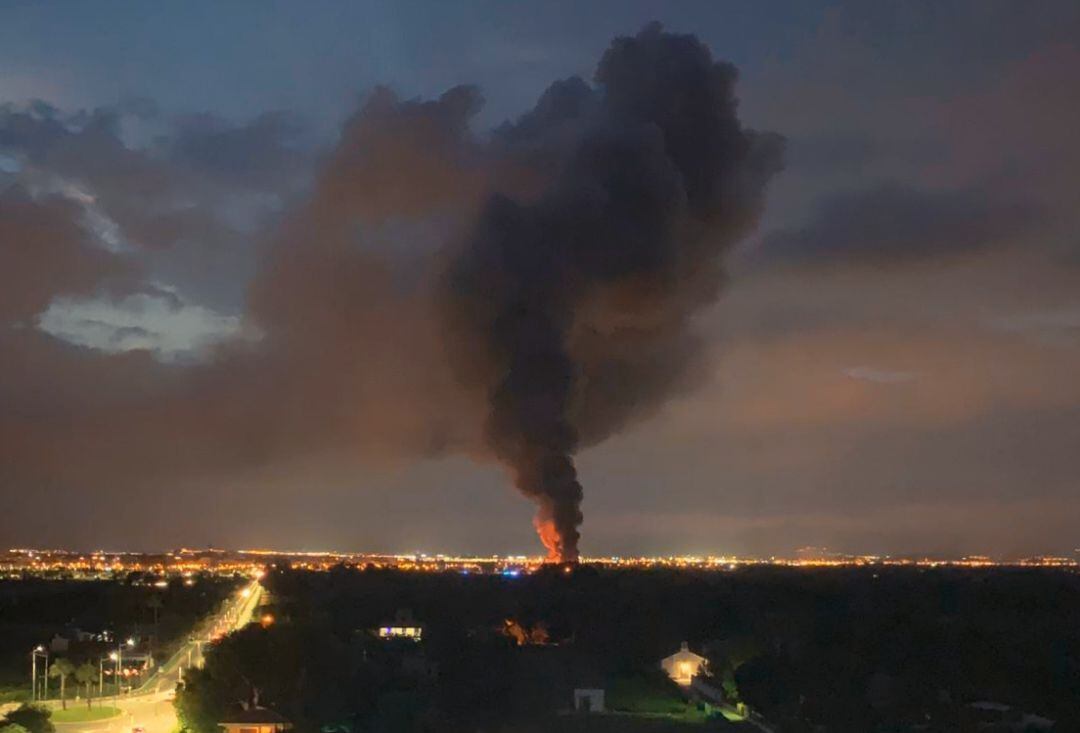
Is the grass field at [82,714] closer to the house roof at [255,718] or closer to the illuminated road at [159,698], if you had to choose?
the illuminated road at [159,698]

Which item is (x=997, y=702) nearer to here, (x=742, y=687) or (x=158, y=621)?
(x=742, y=687)

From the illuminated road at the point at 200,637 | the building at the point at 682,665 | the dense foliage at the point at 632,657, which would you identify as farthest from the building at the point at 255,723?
the building at the point at 682,665

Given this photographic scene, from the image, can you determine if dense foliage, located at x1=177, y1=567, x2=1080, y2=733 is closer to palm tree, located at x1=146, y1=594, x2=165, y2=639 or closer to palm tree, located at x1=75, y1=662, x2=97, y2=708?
palm tree, located at x1=75, y1=662, x2=97, y2=708

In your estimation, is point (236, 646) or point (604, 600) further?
point (604, 600)

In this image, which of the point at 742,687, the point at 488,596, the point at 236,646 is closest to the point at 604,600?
the point at 488,596

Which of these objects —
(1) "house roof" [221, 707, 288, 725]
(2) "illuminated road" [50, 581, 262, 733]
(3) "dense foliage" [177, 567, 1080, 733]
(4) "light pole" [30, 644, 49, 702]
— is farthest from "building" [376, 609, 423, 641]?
(1) "house roof" [221, 707, 288, 725]
